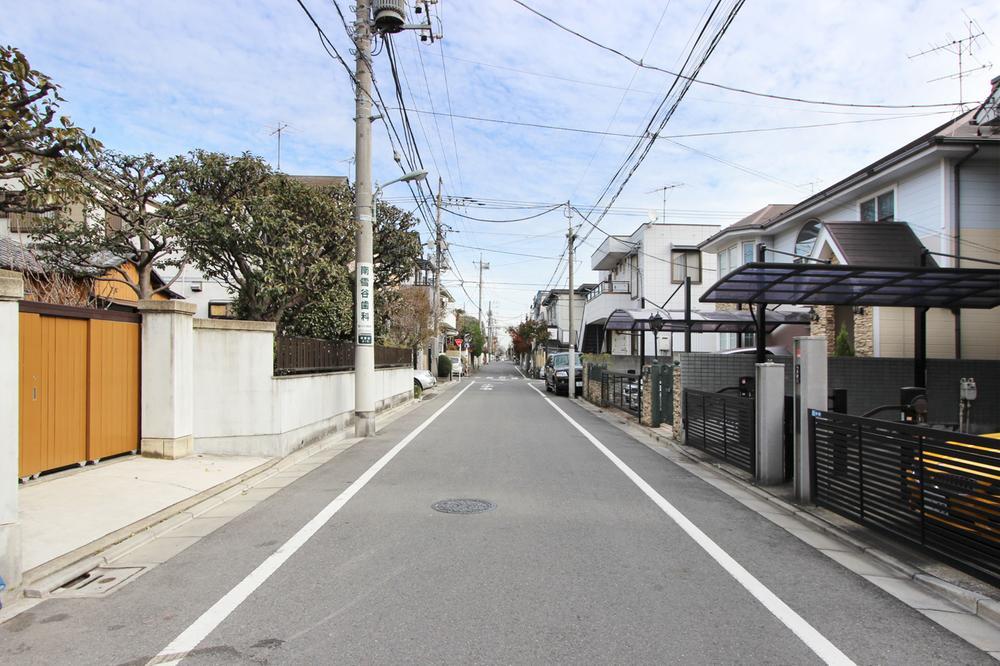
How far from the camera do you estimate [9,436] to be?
4.63m

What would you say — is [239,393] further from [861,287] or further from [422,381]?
[422,381]

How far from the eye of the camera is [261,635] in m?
3.95

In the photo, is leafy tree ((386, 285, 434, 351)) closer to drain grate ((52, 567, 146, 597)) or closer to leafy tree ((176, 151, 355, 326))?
leafy tree ((176, 151, 355, 326))

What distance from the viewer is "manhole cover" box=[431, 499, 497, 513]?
7129mm

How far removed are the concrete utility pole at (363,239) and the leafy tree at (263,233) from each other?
0.82 m

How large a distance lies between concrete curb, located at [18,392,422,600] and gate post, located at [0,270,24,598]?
24cm

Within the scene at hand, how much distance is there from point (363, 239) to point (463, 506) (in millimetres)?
8163

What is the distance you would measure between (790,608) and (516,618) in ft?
6.41

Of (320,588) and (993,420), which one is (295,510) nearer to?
(320,588)

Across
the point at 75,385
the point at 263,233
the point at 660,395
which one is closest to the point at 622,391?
the point at 660,395

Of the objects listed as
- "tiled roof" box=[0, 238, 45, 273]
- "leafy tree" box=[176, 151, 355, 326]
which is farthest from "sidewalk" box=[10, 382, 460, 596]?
"tiled roof" box=[0, 238, 45, 273]

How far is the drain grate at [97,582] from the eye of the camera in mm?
4746

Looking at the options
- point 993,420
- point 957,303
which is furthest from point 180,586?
point 993,420

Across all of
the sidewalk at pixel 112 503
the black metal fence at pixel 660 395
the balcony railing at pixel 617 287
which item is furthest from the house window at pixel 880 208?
the balcony railing at pixel 617 287
